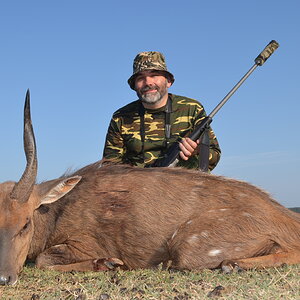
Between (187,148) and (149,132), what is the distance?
114cm

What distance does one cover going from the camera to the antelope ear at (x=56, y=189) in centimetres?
608

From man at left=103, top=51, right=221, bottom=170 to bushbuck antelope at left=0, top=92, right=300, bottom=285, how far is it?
230 centimetres

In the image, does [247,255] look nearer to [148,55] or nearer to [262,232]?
[262,232]

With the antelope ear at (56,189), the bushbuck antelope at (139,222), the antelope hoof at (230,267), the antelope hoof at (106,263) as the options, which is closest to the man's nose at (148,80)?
the bushbuck antelope at (139,222)

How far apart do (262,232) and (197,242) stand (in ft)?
2.44

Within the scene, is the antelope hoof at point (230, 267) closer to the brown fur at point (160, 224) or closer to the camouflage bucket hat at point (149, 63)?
Answer: the brown fur at point (160, 224)

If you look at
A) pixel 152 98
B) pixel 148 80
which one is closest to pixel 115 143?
pixel 152 98

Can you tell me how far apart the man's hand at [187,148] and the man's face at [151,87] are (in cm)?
119

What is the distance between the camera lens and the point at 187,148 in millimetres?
8148

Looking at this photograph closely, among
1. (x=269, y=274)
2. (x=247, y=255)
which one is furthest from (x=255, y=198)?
(x=269, y=274)

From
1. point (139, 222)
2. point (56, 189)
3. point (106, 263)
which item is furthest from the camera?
point (56, 189)

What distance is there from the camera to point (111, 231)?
6074 millimetres

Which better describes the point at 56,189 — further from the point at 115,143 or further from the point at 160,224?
the point at 115,143

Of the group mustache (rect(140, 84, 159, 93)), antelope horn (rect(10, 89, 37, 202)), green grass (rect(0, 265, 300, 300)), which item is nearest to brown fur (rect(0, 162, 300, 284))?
green grass (rect(0, 265, 300, 300))
